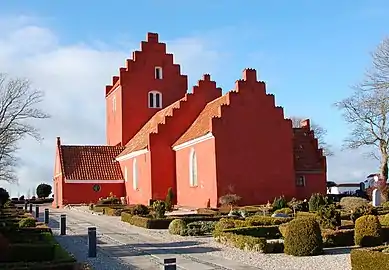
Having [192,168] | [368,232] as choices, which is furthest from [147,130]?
[368,232]

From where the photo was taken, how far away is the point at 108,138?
56312 millimetres

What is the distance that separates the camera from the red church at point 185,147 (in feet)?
113

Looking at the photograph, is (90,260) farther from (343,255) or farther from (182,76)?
(182,76)

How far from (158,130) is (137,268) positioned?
89.1 feet

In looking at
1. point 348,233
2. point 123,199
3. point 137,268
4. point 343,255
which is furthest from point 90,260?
point 123,199

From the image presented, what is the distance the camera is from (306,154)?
135 feet

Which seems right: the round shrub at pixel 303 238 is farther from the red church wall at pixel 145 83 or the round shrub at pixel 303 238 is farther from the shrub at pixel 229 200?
the red church wall at pixel 145 83

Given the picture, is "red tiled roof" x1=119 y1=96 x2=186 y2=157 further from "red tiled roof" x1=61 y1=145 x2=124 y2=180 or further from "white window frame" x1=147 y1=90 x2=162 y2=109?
"red tiled roof" x1=61 y1=145 x2=124 y2=180

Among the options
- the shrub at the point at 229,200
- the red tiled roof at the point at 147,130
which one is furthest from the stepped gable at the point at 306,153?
the red tiled roof at the point at 147,130

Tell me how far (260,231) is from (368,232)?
404 cm

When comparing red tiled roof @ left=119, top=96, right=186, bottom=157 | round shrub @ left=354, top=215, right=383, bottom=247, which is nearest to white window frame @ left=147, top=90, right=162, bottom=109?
red tiled roof @ left=119, top=96, right=186, bottom=157

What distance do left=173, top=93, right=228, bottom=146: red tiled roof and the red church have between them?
104mm

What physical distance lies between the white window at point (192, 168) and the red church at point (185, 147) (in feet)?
0.23

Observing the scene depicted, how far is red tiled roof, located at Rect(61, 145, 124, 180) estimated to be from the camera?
157ft
